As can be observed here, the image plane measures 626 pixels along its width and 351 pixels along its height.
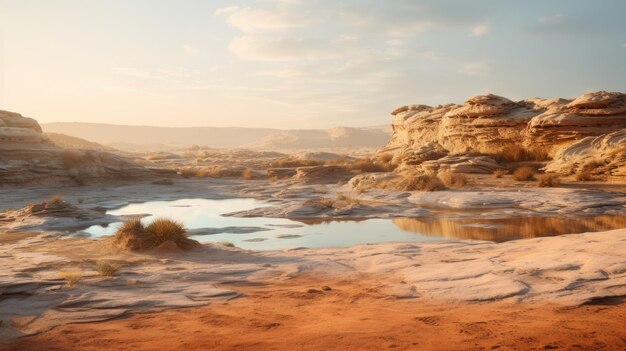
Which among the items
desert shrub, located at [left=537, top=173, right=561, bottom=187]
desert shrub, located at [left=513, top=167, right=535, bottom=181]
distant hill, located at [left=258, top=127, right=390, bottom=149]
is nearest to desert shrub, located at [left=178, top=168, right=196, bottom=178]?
desert shrub, located at [left=513, top=167, right=535, bottom=181]

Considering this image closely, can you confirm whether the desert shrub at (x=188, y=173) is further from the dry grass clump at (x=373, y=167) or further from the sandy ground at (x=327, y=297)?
the sandy ground at (x=327, y=297)

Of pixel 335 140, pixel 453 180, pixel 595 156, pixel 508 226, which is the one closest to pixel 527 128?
pixel 595 156

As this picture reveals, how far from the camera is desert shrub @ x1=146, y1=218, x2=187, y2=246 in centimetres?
1106

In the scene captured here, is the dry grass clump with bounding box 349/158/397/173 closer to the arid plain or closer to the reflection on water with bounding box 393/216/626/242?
the arid plain

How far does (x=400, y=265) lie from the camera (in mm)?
8898

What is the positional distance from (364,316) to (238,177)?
1134 inches

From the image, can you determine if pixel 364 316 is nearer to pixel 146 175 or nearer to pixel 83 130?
pixel 146 175

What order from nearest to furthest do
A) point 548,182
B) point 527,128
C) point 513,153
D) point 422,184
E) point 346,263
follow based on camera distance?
1. point 346,263
2. point 548,182
3. point 422,184
4. point 527,128
5. point 513,153

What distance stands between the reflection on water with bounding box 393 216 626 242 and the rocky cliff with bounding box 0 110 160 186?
20.3 metres

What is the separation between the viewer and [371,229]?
14461 mm

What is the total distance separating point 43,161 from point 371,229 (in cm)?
2155

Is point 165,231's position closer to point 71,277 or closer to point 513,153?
point 71,277

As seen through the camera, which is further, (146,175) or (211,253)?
(146,175)

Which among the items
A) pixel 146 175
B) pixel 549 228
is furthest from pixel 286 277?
pixel 146 175
